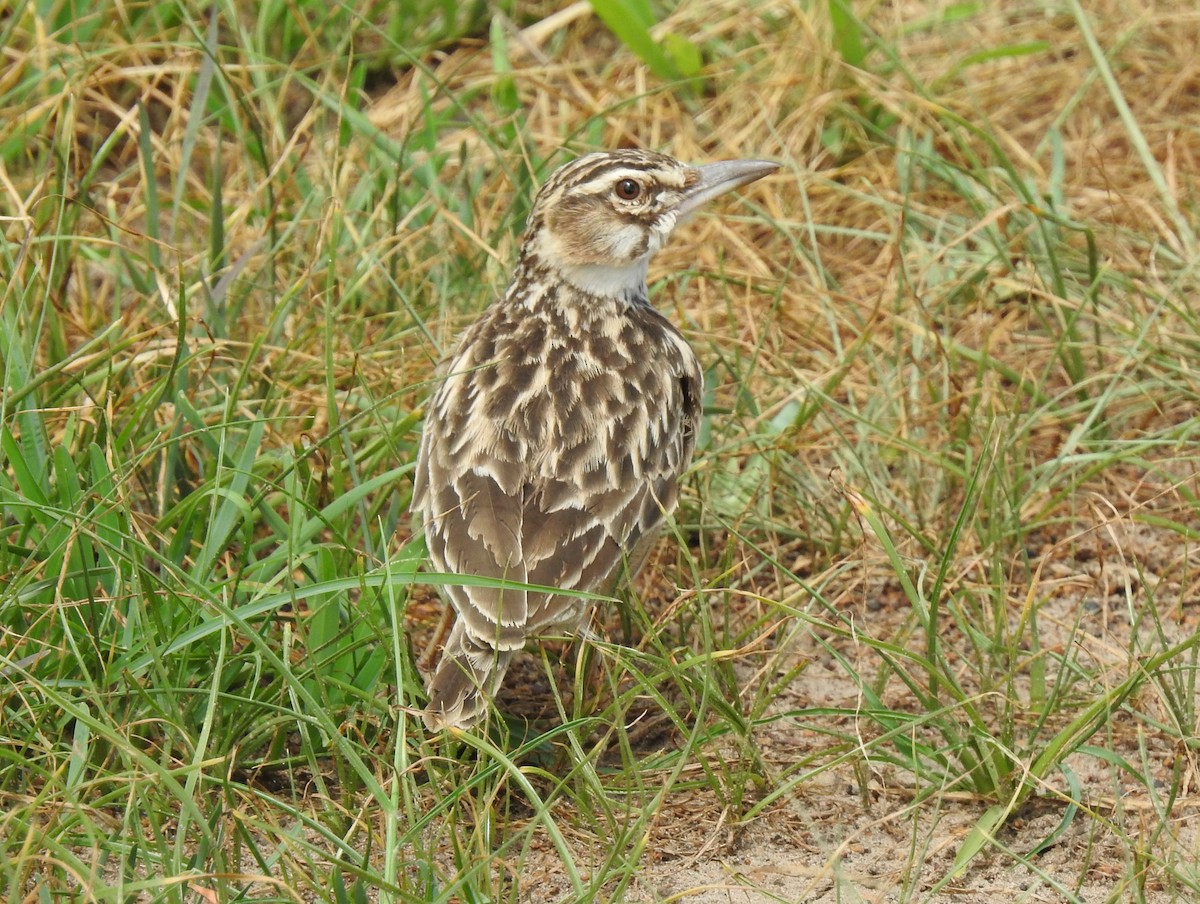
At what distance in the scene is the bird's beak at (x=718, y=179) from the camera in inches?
206

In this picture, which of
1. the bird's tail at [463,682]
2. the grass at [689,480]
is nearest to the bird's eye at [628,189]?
the grass at [689,480]

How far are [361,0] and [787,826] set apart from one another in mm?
4591

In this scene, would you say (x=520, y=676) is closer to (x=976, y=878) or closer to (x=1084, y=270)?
(x=976, y=878)

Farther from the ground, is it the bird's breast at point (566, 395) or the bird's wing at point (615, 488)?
the bird's breast at point (566, 395)

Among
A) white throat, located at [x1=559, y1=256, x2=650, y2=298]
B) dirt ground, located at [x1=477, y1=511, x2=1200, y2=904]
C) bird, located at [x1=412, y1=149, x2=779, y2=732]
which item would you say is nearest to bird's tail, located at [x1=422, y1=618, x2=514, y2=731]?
bird, located at [x1=412, y1=149, x2=779, y2=732]

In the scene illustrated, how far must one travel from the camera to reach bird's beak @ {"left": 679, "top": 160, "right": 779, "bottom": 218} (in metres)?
5.23

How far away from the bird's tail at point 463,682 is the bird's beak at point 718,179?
1.74m

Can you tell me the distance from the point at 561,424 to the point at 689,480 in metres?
0.81

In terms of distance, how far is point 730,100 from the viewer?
7258 mm

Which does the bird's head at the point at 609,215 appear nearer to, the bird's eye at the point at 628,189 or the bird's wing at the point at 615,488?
the bird's eye at the point at 628,189

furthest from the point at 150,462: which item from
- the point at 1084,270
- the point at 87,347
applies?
the point at 1084,270

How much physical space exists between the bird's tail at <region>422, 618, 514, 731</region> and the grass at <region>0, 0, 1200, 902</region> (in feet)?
0.34

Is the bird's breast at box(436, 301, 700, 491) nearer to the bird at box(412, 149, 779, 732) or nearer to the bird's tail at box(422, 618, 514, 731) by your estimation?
the bird at box(412, 149, 779, 732)

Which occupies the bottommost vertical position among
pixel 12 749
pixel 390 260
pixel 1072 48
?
pixel 12 749
